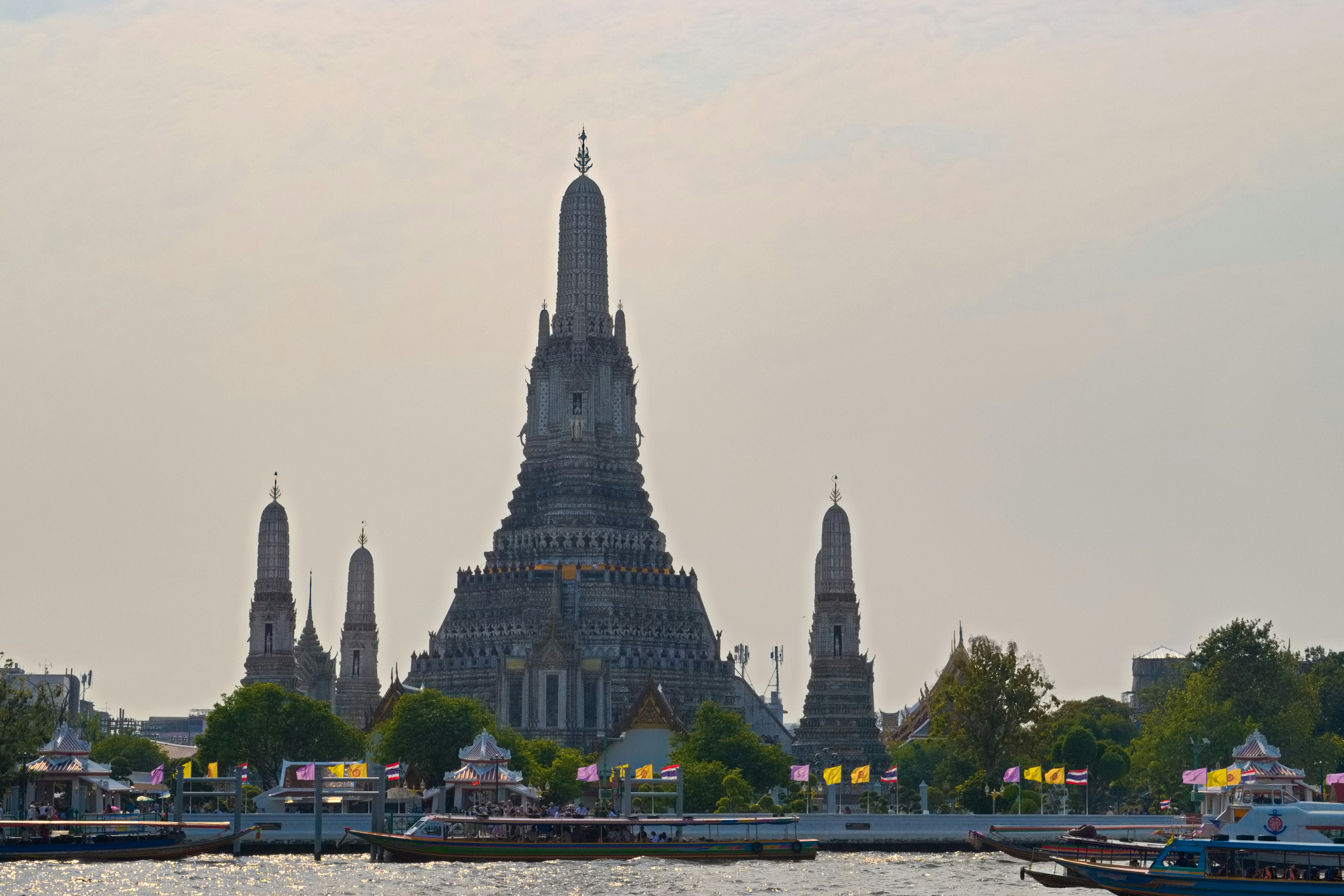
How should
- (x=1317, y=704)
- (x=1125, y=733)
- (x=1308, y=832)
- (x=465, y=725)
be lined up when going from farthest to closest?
(x=1125, y=733) → (x=1317, y=704) → (x=465, y=725) → (x=1308, y=832)

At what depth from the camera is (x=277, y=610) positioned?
172250 mm

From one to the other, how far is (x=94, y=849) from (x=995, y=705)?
55310mm

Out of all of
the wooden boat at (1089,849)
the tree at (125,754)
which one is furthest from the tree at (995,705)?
the tree at (125,754)

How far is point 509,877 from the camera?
10488 centimetres

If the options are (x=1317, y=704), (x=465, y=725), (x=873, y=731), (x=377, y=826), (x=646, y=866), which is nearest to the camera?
(x=646, y=866)

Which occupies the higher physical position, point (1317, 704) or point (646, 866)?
point (1317, 704)

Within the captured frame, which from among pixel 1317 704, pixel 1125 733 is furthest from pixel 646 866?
pixel 1125 733

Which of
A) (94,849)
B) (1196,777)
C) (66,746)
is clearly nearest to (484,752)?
(66,746)

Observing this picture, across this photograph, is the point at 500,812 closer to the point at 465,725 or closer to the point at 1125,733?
the point at 465,725

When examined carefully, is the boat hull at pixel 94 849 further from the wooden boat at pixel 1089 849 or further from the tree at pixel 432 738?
the wooden boat at pixel 1089 849

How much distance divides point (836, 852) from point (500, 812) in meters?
16.3

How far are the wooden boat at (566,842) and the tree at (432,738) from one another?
28315 millimetres

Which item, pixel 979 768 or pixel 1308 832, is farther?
pixel 979 768

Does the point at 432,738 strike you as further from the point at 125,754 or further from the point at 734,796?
the point at 125,754
